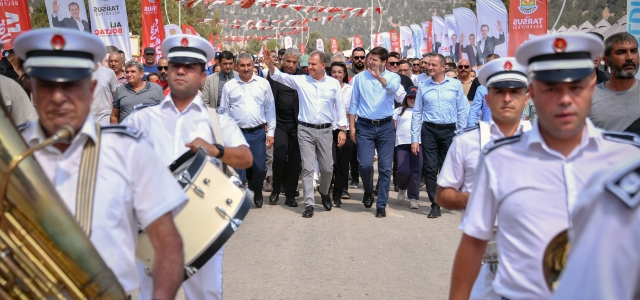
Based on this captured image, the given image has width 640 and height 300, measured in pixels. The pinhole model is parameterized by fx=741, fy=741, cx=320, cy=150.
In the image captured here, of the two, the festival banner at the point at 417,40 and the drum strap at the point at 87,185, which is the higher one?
the drum strap at the point at 87,185

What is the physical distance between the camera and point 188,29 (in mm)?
30609

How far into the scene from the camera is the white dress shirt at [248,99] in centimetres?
1030

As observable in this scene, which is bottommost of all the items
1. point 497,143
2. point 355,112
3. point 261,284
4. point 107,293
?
point 261,284

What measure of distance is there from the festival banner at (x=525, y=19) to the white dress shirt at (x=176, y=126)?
1352 cm

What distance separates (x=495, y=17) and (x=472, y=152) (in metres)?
17.5

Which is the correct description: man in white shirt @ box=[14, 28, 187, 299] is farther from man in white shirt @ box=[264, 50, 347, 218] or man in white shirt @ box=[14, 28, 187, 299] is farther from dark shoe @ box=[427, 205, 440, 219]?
dark shoe @ box=[427, 205, 440, 219]

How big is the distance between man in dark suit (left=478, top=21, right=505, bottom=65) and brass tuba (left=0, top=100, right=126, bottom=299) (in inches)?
775

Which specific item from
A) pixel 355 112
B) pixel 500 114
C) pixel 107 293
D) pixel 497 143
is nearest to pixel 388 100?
pixel 355 112

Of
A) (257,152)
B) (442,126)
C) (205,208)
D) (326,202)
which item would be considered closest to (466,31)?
(442,126)

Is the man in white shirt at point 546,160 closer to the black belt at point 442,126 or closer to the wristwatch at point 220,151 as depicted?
the wristwatch at point 220,151

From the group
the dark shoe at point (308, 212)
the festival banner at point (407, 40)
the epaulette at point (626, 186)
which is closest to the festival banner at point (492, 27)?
the dark shoe at point (308, 212)

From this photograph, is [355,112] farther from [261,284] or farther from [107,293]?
[107,293]

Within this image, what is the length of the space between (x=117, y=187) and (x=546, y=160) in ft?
5.33

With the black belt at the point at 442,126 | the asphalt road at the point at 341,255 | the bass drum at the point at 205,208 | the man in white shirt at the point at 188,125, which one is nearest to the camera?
the bass drum at the point at 205,208
